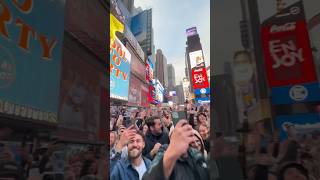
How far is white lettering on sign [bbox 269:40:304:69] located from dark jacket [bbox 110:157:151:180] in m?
1.89

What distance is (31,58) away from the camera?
1.46 m

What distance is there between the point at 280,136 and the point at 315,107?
0.63ft

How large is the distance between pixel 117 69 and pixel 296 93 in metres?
9.77

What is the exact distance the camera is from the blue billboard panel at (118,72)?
1046 cm

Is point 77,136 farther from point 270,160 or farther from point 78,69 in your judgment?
point 270,160

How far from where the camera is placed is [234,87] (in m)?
1.46

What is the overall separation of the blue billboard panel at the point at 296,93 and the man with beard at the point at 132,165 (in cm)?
188

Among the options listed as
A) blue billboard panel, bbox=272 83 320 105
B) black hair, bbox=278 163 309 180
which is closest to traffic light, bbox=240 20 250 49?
blue billboard panel, bbox=272 83 320 105

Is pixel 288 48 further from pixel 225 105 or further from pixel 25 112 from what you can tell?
pixel 25 112

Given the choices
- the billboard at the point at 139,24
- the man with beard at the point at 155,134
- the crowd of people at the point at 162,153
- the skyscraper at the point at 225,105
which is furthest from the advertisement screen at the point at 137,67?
the skyscraper at the point at 225,105

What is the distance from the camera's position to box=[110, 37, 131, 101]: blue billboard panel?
10.5 metres

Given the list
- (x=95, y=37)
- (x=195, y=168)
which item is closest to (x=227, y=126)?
(x=195, y=168)

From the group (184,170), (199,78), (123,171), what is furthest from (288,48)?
(199,78)

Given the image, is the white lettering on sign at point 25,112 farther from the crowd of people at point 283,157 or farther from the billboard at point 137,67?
the billboard at point 137,67
